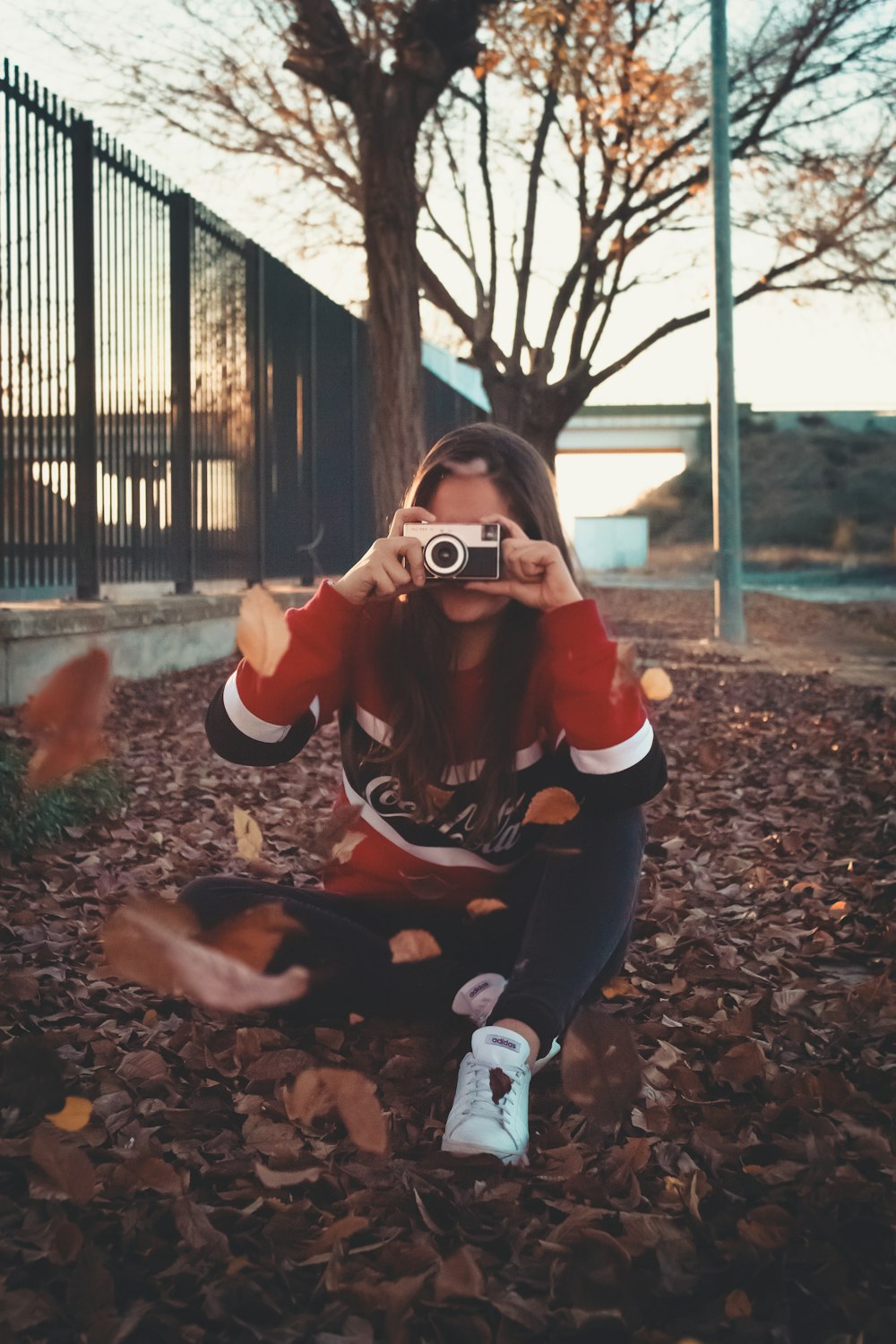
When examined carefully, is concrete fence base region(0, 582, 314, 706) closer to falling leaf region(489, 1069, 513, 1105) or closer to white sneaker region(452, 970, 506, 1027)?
white sneaker region(452, 970, 506, 1027)

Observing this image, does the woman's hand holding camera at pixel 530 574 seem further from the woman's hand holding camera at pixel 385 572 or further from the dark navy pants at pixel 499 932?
the dark navy pants at pixel 499 932

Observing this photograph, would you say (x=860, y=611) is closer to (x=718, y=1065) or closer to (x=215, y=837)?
(x=215, y=837)

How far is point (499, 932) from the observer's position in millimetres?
2447

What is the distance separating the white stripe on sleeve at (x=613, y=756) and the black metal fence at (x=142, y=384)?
3.94 meters

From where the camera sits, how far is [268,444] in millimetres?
9156

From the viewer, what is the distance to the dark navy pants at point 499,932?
2139 millimetres

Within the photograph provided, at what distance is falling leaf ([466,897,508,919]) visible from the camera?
245 centimetres

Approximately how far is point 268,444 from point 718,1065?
7.51m

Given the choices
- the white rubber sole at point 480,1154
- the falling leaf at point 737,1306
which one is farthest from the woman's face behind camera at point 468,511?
the falling leaf at point 737,1306

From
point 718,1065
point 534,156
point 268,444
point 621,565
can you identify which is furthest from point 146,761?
point 621,565

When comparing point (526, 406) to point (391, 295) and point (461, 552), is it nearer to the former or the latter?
point (391, 295)

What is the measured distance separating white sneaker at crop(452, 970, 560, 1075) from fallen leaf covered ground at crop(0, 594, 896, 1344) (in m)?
0.07

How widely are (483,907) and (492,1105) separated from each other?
1.86ft

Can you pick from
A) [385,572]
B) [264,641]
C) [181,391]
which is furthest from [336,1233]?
[181,391]
